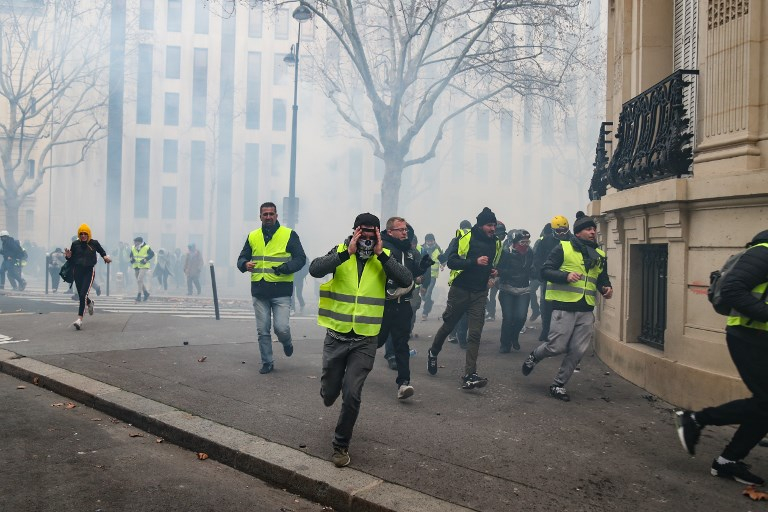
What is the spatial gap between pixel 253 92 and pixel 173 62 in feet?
18.3

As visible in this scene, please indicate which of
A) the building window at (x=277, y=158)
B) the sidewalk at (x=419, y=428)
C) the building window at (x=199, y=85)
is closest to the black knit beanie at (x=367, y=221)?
the sidewalk at (x=419, y=428)

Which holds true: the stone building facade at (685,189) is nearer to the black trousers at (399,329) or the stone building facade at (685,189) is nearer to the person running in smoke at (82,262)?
the black trousers at (399,329)

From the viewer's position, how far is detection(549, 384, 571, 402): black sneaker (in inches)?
253

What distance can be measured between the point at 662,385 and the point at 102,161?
42431mm

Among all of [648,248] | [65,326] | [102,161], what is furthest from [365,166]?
[648,248]

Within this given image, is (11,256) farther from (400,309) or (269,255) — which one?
(400,309)

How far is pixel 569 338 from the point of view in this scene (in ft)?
21.8

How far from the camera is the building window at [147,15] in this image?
Answer: 4222cm

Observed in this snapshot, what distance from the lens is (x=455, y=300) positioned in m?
7.24

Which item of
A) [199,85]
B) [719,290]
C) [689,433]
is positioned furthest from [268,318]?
[199,85]

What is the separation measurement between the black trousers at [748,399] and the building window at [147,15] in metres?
44.4

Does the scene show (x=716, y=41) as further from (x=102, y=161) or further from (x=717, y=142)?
(x=102, y=161)

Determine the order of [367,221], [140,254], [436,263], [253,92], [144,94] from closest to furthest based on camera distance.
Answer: [367,221], [436,263], [140,254], [144,94], [253,92]

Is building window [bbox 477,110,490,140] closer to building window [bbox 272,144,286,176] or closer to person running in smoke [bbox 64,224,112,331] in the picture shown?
building window [bbox 272,144,286,176]
